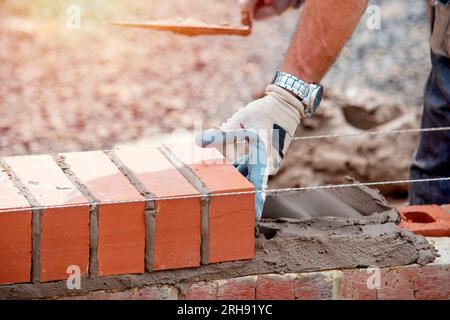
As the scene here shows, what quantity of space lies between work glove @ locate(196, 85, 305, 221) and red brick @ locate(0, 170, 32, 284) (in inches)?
28.0

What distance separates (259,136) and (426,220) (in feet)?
2.28

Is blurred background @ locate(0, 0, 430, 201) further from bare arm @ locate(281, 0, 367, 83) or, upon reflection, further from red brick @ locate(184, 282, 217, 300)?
red brick @ locate(184, 282, 217, 300)

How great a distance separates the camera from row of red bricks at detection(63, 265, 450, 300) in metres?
2.90

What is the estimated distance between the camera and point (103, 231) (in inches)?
107

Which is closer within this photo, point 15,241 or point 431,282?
point 15,241

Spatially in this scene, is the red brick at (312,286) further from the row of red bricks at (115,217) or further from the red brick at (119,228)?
the red brick at (119,228)

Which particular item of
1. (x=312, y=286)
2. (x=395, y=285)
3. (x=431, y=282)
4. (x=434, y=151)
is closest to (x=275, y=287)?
(x=312, y=286)

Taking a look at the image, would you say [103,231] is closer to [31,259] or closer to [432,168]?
[31,259]

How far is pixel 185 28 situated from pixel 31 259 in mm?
3594

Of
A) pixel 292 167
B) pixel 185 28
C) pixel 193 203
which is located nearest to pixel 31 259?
pixel 193 203

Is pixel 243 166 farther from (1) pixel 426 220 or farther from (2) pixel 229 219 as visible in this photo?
(1) pixel 426 220

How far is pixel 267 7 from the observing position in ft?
14.7

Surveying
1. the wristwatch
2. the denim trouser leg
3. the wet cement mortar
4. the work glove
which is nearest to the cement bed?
the wet cement mortar
